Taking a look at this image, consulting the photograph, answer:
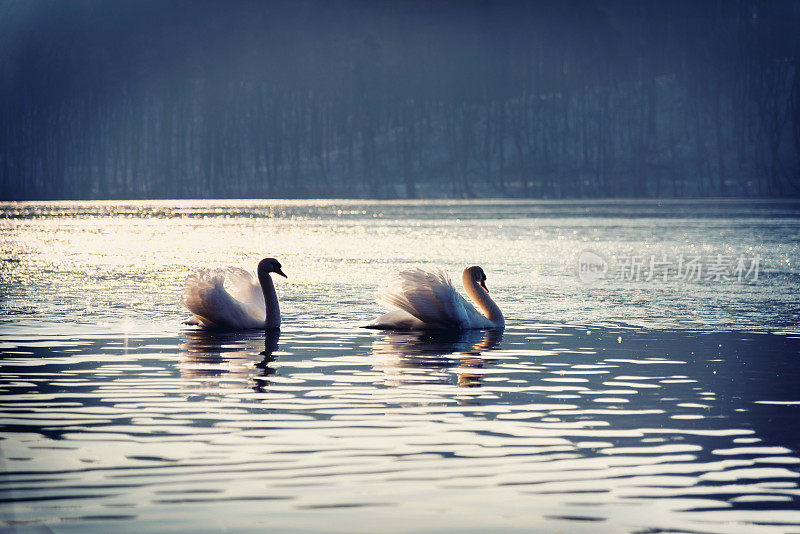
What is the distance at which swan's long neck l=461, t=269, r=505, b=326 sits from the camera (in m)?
23.0

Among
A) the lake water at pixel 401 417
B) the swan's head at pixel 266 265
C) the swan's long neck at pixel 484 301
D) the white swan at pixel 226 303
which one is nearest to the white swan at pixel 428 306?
the swan's long neck at pixel 484 301

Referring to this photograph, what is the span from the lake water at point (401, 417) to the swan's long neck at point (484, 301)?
788mm

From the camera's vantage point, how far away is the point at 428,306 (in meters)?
21.9

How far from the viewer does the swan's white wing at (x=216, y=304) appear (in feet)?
72.0

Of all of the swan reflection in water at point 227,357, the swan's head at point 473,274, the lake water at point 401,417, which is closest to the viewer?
the lake water at point 401,417

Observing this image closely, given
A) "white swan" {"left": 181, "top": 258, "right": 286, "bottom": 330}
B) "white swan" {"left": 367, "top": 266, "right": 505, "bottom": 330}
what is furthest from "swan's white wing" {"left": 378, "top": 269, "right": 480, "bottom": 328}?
"white swan" {"left": 181, "top": 258, "right": 286, "bottom": 330}

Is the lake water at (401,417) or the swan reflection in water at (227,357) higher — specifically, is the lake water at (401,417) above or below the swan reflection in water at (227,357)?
below

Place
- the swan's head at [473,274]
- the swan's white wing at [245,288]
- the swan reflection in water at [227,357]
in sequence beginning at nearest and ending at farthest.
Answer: the swan reflection in water at [227,357] → the swan's white wing at [245,288] → the swan's head at [473,274]

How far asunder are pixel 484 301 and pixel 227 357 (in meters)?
5.96

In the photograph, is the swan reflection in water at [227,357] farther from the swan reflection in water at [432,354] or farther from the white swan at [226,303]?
the swan reflection in water at [432,354]

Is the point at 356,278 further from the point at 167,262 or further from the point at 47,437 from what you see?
the point at 47,437

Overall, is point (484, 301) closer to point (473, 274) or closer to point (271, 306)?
point (473, 274)

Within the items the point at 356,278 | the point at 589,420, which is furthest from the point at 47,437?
the point at 356,278

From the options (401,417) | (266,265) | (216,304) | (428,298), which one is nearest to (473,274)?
(428,298)
